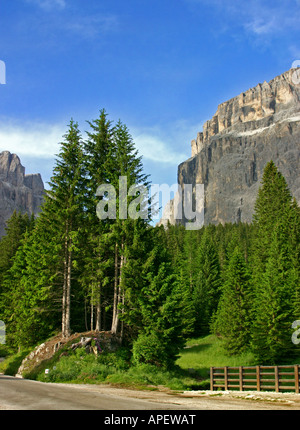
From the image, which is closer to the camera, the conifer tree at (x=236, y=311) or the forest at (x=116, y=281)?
the forest at (x=116, y=281)

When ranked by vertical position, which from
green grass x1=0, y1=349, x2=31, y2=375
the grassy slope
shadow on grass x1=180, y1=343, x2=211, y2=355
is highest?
the grassy slope

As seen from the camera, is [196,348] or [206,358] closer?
[206,358]

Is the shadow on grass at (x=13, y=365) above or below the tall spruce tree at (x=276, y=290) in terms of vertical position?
below

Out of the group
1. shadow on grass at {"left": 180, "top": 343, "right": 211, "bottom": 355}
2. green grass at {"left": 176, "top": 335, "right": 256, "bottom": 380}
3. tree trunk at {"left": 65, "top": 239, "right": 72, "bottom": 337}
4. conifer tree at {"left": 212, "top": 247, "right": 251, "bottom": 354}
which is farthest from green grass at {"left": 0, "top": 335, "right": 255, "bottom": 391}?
shadow on grass at {"left": 180, "top": 343, "right": 211, "bottom": 355}

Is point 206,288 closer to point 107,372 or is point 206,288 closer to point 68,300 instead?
point 68,300

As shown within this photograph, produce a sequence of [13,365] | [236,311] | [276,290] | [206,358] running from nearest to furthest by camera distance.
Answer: [13,365] < [276,290] < [236,311] < [206,358]

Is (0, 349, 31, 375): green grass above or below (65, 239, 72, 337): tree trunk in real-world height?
below

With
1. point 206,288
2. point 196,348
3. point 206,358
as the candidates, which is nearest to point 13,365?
point 206,358


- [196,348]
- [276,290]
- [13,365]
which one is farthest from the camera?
[196,348]

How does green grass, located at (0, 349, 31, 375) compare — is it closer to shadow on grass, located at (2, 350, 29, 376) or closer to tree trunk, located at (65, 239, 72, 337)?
shadow on grass, located at (2, 350, 29, 376)

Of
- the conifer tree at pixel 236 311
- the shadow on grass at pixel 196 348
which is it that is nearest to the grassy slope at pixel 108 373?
the conifer tree at pixel 236 311

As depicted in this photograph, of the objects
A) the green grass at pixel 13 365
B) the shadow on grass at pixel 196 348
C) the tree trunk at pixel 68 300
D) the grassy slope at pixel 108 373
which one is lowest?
the shadow on grass at pixel 196 348

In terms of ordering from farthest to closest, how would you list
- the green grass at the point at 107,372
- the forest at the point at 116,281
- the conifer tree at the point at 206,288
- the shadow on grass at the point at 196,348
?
the conifer tree at the point at 206,288 < the shadow on grass at the point at 196,348 < the forest at the point at 116,281 < the green grass at the point at 107,372

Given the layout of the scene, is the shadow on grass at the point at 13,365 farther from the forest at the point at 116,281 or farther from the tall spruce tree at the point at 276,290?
the tall spruce tree at the point at 276,290
